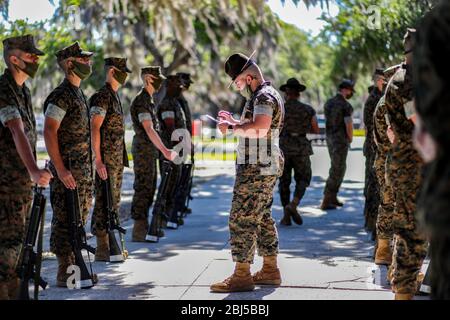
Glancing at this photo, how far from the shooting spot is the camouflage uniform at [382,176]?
7250mm

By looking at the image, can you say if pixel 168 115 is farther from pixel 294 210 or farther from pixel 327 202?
pixel 327 202

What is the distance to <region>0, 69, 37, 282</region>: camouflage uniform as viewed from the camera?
18.5 ft

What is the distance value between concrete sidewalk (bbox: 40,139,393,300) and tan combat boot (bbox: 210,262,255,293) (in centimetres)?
8

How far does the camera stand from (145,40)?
2489 cm

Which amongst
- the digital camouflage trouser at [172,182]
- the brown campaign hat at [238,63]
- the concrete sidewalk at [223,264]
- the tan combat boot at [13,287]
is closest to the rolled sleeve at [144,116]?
the digital camouflage trouser at [172,182]

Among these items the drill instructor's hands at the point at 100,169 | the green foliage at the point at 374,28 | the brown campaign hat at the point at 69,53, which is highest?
the green foliage at the point at 374,28

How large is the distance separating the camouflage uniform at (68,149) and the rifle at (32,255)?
3.89 feet

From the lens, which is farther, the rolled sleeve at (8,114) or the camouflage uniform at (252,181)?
the camouflage uniform at (252,181)

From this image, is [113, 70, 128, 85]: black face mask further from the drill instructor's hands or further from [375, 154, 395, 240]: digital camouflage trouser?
[375, 154, 395, 240]: digital camouflage trouser

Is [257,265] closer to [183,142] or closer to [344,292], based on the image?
[344,292]

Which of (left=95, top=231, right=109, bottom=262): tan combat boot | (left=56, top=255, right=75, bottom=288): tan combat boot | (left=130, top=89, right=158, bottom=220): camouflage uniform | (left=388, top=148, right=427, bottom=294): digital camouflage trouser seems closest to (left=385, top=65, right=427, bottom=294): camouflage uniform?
(left=388, top=148, right=427, bottom=294): digital camouflage trouser

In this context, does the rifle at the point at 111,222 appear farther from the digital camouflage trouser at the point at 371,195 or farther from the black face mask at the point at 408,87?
the black face mask at the point at 408,87

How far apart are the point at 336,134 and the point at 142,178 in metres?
4.31
